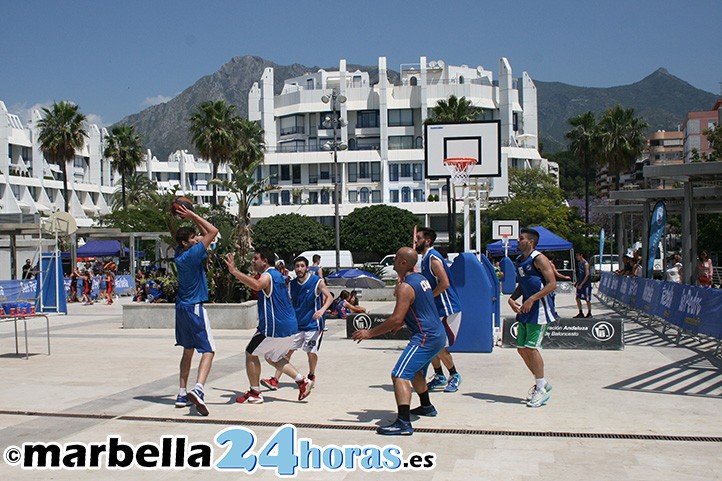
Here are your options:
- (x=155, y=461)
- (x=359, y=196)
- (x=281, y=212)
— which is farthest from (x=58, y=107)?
(x=155, y=461)

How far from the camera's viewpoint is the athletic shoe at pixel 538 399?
9.07 meters

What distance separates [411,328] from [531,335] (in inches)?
75.1

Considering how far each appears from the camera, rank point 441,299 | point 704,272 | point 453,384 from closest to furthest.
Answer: point 441,299, point 453,384, point 704,272

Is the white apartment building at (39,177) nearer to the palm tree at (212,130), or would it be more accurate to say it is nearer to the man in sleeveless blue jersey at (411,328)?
the palm tree at (212,130)

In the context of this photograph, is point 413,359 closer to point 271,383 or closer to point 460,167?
point 271,383

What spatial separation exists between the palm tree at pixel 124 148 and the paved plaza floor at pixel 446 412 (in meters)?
58.4

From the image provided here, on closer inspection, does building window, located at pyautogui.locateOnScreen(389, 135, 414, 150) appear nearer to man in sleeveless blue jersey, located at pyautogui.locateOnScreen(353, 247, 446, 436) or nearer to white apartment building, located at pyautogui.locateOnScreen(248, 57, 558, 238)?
white apartment building, located at pyautogui.locateOnScreen(248, 57, 558, 238)

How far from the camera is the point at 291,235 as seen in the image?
71.2 meters

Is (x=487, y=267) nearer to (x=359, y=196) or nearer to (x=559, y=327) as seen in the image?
(x=559, y=327)

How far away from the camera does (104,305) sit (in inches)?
1250

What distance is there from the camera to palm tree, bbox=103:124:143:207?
230ft

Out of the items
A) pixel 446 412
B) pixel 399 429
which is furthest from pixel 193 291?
pixel 446 412

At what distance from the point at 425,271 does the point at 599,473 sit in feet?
13.9

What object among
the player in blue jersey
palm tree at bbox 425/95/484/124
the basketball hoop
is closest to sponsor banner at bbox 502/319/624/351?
the basketball hoop
